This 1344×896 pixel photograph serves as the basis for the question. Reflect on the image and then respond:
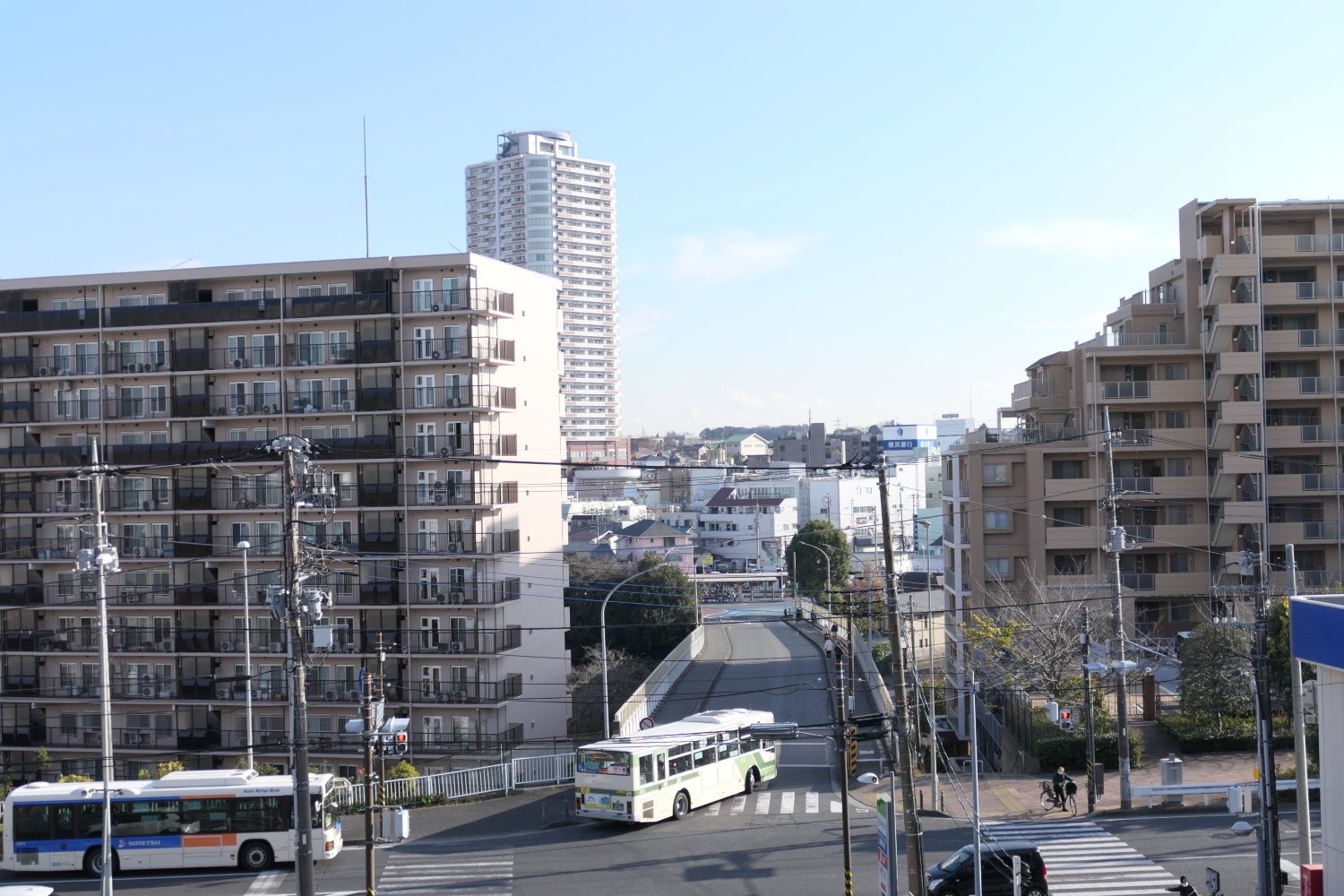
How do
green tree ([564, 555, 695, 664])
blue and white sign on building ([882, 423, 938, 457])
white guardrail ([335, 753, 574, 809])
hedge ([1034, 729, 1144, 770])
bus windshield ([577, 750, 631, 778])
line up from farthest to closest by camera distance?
1. blue and white sign on building ([882, 423, 938, 457])
2. green tree ([564, 555, 695, 664])
3. hedge ([1034, 729, 1144, 770])
4. white guardrail ([335, 753, 574, 809])
5. bus windshield ([577, 750, 631, 778])

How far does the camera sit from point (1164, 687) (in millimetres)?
44844

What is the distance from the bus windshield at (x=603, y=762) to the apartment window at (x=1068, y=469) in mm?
27417

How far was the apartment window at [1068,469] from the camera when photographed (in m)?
49.6

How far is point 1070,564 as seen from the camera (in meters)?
49.2

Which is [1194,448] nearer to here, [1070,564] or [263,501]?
[1070,564]

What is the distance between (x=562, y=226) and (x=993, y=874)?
17909 cm

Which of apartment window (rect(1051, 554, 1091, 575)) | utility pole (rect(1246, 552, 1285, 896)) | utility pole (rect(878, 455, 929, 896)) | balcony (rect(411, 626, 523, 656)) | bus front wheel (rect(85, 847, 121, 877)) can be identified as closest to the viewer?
utility pole (rect(878, 455, 929, 896))

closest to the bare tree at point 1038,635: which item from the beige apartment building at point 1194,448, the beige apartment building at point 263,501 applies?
the beige apartment building at point 1194,448

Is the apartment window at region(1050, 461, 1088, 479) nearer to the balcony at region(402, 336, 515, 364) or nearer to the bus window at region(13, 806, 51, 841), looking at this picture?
the balcony at region(402, 336, 515, 364)

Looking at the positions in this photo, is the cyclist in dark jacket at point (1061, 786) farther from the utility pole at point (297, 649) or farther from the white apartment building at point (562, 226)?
the white apartment building at point (562, 226)

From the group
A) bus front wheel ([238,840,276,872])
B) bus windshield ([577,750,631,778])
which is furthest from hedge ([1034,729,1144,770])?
bus front wheel ([238,840,276,872])

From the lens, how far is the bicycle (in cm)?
2947

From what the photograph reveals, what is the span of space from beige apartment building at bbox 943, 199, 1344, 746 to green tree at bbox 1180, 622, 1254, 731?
780 centimetres

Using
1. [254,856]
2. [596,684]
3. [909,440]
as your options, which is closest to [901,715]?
[254,856]
